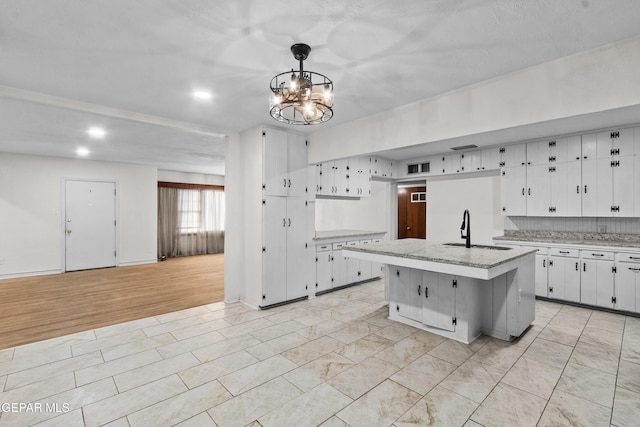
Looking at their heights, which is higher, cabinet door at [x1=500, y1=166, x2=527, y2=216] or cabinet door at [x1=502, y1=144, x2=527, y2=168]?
cabinet door at [x1=502, y1=144, x2=527, y2=168]

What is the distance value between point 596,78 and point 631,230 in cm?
324

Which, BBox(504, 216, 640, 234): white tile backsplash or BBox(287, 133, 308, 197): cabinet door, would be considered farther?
BBox(287, 133, 308, 197): cabinet door

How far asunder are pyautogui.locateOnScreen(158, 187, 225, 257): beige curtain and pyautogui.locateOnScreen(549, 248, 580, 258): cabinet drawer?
28.1 ft

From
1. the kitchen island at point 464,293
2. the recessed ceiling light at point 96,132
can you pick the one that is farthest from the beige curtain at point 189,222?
the kitchen island at point 464,293

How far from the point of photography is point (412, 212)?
7266 mm

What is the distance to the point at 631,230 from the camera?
4273 millimetres

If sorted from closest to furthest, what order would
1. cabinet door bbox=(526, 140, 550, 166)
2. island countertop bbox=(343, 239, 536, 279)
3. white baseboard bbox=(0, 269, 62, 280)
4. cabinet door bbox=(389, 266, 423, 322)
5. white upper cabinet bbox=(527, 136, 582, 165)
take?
island countertop bbox=(343, 239, 536, 279) < cabinet door bbox=(389, 266, 423, 322) < white upper cabinet bbox=(527, 136, 582, 165) < cabinet door bbox=(526, 140, 550, 166) < white baseboard bbox=(0, 269, 62, 280)

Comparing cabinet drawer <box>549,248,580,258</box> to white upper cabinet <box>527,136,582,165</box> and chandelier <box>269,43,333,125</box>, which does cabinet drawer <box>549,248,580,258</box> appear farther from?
chandelier <box>269,43,333,125</box>

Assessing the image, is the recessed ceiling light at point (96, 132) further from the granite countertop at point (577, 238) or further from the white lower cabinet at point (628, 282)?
the white lower cabinet at point (628, 282)

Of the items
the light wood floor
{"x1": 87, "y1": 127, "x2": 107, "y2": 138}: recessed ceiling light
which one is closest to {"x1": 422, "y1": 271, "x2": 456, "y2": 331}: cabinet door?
the light wood floor

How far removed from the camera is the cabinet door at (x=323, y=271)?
493 centimetres

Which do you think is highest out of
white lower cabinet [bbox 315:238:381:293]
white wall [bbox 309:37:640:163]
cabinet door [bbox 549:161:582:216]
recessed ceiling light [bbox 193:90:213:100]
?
recessed ceiling light [bbox 193:90:213:100]

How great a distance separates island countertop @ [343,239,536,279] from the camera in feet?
8.51

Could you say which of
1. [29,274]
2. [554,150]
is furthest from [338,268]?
[29,274]
